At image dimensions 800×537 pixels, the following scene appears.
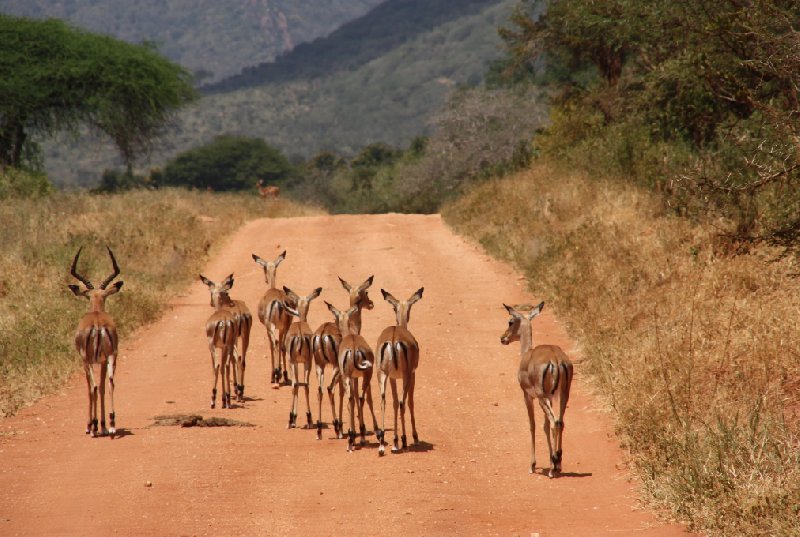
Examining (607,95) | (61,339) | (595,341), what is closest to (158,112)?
(607,95)

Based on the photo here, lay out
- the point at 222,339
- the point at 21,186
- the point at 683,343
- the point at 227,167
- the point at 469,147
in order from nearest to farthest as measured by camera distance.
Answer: the point at 683,343
the point at 222,339
the point at 21,186
the point at 469,147
the point at 227,167

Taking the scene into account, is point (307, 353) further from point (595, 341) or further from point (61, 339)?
point (61, 339)

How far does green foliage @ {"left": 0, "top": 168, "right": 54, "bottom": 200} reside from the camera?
31497mm

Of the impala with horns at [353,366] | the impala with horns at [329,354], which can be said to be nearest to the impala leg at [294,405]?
the impala with horns at [329,354]

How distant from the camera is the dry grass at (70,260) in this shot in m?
15.1

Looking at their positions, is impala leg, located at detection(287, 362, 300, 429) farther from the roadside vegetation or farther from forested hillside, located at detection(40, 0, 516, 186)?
forested hillside, located at detection(40, 0, 516, 186)

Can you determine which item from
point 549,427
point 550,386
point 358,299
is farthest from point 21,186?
point 550,386

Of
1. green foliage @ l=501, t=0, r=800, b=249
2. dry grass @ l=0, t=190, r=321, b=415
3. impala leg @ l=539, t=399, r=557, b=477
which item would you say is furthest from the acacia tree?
impala leg @ l=539, t=399, r=557, b=477

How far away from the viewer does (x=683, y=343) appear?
11.9 metres

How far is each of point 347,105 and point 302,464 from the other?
157738 millimetres

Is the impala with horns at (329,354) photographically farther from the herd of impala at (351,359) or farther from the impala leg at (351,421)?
the impala leg at (351,421)

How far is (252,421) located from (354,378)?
178 cm

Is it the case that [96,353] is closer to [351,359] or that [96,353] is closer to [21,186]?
[351,359]

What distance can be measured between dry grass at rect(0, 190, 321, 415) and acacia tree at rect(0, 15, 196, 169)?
1128cm
